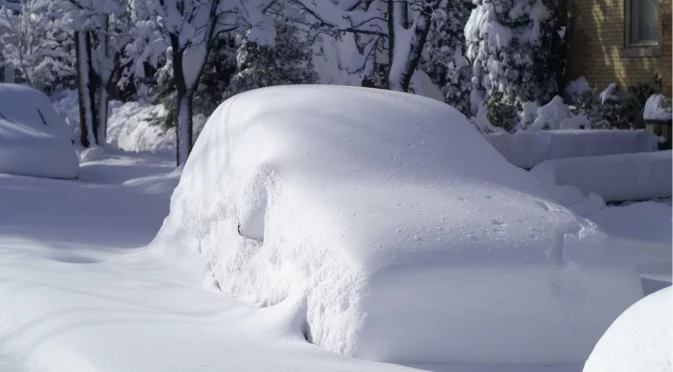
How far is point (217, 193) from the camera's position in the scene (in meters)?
6.21

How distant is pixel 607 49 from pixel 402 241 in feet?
47.9

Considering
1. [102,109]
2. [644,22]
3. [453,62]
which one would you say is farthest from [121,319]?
[102,109]

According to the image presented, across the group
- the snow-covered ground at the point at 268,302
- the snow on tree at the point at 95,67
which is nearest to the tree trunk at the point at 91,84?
the snow on tree at the point at 95,67

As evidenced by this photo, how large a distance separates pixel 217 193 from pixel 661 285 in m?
3.05

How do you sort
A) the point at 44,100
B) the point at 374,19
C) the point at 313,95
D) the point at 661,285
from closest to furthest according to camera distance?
the point at 313,95 < the point at 661,285 < the point at 374,19 < the point at 44,100

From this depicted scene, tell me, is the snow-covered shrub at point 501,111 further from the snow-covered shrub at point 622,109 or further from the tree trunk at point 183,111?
the tree trunk at point 183,111

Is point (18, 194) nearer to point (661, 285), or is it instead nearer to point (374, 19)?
point (374, 19)

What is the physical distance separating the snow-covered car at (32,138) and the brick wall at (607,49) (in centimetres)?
979

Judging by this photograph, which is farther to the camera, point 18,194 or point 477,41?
point 477,41

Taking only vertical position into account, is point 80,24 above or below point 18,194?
above

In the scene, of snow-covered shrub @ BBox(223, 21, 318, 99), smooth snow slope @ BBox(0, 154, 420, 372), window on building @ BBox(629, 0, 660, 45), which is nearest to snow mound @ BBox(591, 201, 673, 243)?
smooth snow slope @ BBox(0, 154, 420, 372)

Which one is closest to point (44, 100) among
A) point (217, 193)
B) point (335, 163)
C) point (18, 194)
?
point (18, 194)

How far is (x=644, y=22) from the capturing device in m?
17.3

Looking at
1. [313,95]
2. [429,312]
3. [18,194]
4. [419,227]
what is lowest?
[18,194]
